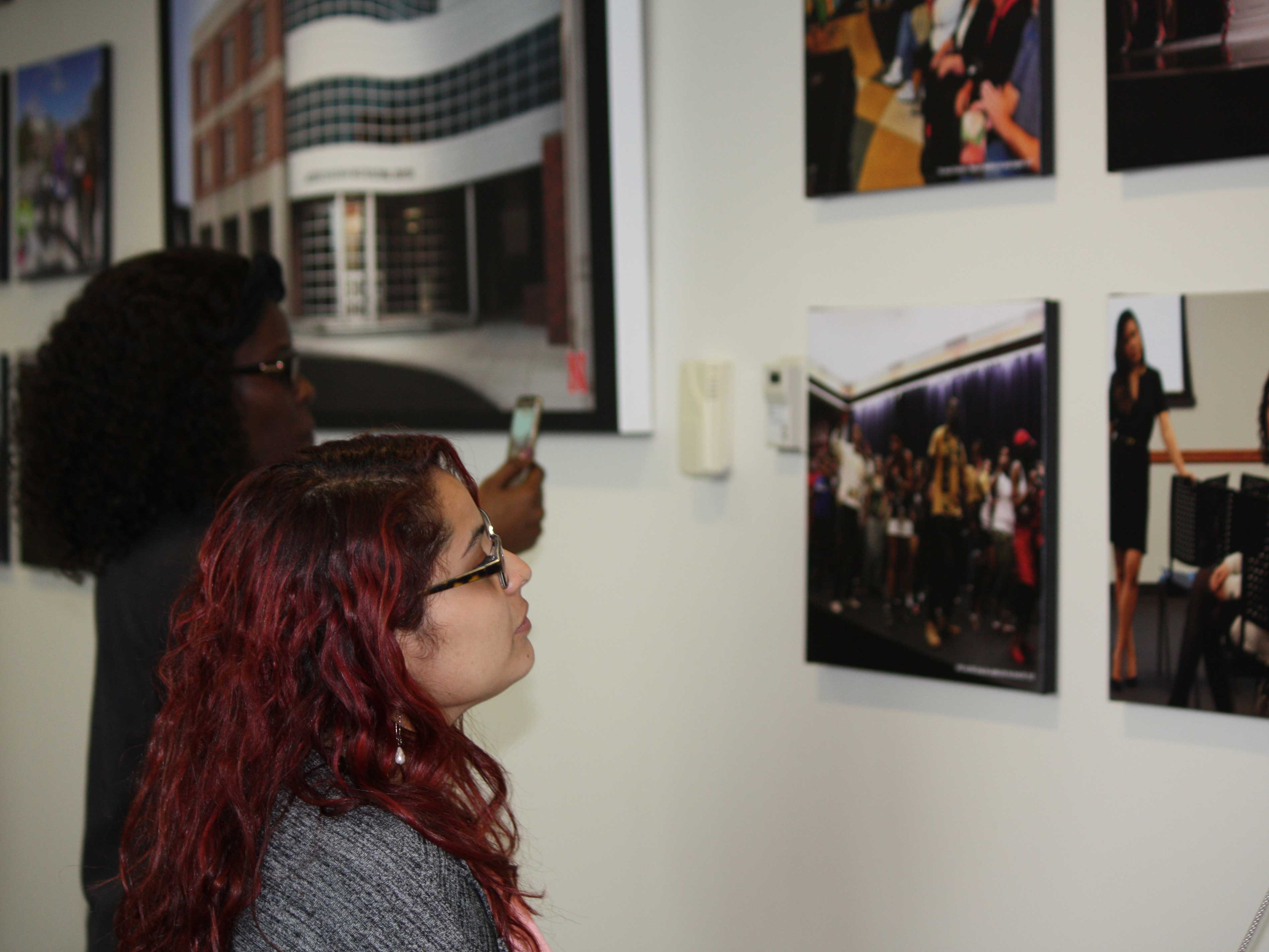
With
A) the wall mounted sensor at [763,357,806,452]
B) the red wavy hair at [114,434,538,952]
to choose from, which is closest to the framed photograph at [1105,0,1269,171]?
the wall mounted sensor at [763,357,806,452]

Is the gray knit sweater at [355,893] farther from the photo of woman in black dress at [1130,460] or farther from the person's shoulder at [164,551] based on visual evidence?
the photo of woman in black dress at [1130,460]

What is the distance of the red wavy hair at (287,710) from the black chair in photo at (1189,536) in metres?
0.84

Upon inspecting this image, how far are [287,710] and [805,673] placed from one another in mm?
964

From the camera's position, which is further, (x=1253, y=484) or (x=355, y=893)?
(x=1253, y=484)

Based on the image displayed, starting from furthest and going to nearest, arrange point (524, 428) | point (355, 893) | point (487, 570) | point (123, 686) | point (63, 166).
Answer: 1. point (63, 166)
2. point (524, 428)
3. point (123, 686)
4. point (487, 570)
5. point (355, 893)

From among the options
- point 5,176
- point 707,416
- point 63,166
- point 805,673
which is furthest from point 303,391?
point 5,176

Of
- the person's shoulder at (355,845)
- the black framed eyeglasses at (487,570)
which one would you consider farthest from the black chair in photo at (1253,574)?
the person's shoulder at (355,845)

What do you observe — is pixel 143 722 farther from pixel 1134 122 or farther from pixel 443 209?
pixel 1134 122

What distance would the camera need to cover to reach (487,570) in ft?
3.62

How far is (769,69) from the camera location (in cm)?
176

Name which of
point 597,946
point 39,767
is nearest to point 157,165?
point 39,767

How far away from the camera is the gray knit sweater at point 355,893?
92 centimetres

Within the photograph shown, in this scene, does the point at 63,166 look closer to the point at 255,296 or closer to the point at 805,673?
the point at 255,296

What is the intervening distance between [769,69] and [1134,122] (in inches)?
22.0
